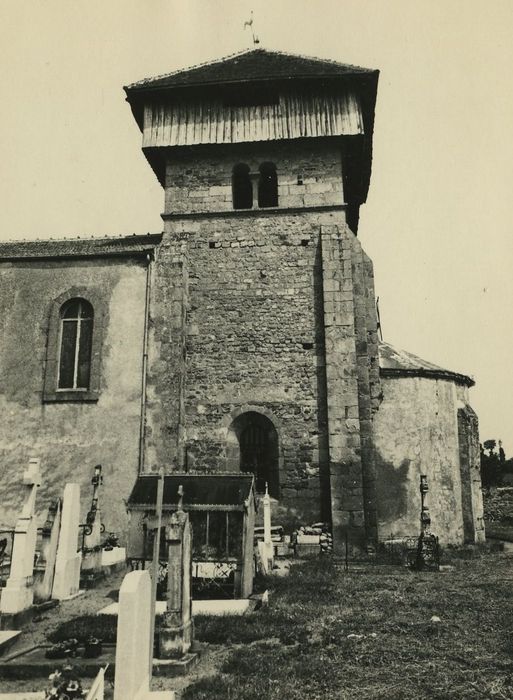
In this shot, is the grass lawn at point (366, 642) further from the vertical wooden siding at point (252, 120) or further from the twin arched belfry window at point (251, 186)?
the vertical wooden siding at point (252, 120)

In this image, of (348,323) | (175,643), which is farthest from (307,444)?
(175,643)

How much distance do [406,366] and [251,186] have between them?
21.9 feet

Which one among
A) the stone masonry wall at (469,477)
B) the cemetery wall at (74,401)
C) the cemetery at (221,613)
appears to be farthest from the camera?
the stone masonry wall at (469,477)

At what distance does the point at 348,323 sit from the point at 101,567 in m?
8.02

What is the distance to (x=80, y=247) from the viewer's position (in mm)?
17031

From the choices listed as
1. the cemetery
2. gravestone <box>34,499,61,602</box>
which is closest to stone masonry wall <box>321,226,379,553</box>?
the cemetery

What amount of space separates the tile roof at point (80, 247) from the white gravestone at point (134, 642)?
12.8 meters

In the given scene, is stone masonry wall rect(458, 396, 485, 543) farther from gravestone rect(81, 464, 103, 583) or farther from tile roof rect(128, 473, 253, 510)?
gravestone rect(81, 464, 103, 583)

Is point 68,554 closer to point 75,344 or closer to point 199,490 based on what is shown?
point 199,490

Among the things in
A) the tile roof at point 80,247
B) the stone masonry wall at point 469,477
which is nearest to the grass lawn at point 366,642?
the stone masonry wall at point 469,477

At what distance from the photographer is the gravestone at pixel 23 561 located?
8266 mm

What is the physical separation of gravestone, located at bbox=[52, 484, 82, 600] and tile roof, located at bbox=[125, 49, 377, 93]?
1186 centimetres

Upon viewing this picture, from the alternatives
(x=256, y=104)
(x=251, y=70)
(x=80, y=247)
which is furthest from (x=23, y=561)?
(x=251, y=70)

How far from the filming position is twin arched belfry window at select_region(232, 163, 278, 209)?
56.7 ft
